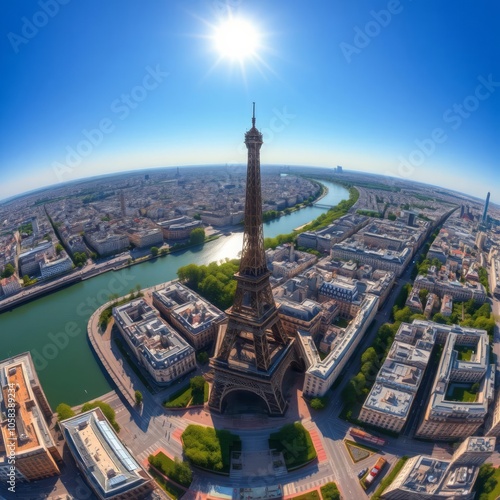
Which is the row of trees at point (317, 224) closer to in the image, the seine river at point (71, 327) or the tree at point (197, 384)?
the seine river at point (71, 327)

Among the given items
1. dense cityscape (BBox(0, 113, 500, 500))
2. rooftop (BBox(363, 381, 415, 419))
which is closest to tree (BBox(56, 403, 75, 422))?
dense cityscape (BBox(0, 113, 500, 500))

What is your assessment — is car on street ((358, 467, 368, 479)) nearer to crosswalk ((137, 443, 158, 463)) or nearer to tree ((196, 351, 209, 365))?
crosswalk ((137, 443, 158, 463))

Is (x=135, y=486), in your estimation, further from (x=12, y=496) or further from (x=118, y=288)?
(x=118, y=288)

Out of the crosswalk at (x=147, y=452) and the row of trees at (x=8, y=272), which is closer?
the crosswalk at (x=147, y=452)

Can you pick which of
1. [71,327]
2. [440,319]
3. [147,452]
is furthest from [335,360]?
[71,327]

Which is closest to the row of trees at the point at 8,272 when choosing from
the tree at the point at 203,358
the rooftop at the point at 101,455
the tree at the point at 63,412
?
the tree at the point at 63,412

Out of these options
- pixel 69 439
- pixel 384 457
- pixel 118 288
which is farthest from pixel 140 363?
pixel 384 457
